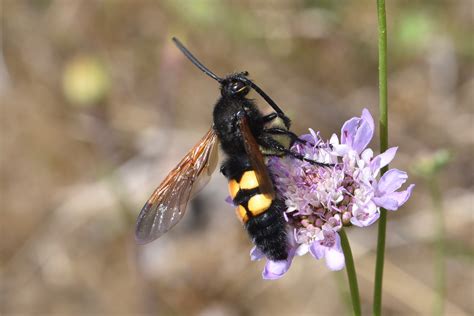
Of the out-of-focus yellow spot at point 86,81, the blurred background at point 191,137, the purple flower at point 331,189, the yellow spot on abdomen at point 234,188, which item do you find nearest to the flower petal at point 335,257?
the purple flower at point 331,189

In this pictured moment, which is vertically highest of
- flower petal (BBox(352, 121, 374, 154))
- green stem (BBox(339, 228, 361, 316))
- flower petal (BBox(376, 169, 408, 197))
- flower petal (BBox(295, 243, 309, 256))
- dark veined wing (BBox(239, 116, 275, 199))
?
flower petal (BBox(352, 121, 374, 154))

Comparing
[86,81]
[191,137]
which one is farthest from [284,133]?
[191,137]

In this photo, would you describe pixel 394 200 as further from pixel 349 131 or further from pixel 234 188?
pixel 234 188

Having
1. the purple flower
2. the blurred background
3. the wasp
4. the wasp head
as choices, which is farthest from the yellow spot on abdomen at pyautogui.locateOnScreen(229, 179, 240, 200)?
the blurred background

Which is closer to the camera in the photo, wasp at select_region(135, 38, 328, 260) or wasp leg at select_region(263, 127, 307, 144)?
wasp at select_region(135, 38, 328, 260)

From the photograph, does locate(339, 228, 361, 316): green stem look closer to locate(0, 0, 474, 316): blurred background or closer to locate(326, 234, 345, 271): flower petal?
locate(326, 234, 345, 271): flower petal

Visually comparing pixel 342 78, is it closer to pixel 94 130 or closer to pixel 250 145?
pixel 94 130

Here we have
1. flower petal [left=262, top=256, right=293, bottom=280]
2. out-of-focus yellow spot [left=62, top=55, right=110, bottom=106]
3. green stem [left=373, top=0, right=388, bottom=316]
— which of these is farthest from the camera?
out-of-focus yellow spot [left=62, top=55, right=110, bottom=106]

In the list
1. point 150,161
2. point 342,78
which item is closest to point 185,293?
point 150,161
